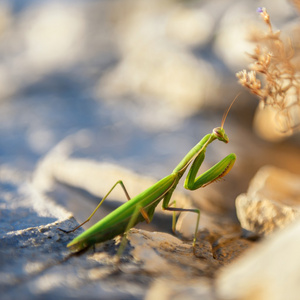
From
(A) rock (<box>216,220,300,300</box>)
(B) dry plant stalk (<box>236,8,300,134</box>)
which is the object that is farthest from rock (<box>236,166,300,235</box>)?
(A) rock (<box>216,220,300,300</box>)

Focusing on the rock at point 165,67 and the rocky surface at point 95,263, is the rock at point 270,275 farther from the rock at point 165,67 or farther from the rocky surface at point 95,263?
the rock at point 165,67

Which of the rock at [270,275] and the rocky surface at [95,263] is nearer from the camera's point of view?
the rock at [270,275]

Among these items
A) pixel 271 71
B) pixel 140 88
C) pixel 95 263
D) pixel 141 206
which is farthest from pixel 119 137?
pixel 95 263

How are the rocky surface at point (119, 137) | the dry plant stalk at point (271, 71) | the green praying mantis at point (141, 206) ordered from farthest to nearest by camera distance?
the dry plant stalk at point (271, 71) < the green praying mantis at point (141, 206) < the rocky surface at point (119, 137)

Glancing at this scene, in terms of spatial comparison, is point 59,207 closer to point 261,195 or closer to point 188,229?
point 188,229

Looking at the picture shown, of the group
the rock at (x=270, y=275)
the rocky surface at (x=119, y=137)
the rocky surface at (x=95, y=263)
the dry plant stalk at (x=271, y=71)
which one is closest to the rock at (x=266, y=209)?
the rocky surface at (x=119, y=137)

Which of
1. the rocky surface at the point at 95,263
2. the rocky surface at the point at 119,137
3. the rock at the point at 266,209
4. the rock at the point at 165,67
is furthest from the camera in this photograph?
the rock at the point at 165,67
